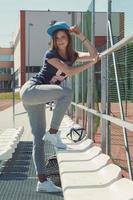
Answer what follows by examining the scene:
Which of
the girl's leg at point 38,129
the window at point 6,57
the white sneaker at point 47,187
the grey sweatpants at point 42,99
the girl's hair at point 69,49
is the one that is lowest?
the white sneaker at point 47,187

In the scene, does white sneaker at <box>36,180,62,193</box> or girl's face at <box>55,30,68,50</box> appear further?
white sneaker at <box>36,180,62,193</box>

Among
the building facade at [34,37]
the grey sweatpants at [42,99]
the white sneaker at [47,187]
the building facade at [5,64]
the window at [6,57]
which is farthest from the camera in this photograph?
the window at [6,57]

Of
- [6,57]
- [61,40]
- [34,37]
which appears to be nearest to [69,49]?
[61,40]

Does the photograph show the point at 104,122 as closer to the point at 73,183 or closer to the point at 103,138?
the point at 103,138

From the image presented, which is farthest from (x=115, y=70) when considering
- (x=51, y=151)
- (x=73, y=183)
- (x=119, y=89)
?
(x=51, y=151)

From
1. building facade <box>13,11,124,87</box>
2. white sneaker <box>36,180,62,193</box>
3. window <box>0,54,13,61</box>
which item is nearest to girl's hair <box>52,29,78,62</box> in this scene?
white sneaker <box>36,180,62,193</box>

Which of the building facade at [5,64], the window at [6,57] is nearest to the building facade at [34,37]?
the building facade at [5,64]

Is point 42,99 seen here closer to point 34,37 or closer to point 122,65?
point 122,65

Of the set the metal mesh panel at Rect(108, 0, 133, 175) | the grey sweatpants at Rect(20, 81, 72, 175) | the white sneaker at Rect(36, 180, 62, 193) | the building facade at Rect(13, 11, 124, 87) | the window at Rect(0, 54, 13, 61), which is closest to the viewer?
the grey sweatpants at Rect(20, 81, 72, 175)

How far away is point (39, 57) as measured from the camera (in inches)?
3041

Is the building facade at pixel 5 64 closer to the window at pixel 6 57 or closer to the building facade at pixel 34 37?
the window at pixel 6 57

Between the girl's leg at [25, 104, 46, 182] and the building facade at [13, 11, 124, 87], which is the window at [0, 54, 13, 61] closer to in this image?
the building facade at [13, 11, 124, 87]

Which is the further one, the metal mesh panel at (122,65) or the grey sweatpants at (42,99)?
the metal mesh panel at (122,65)

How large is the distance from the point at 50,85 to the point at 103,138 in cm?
161
